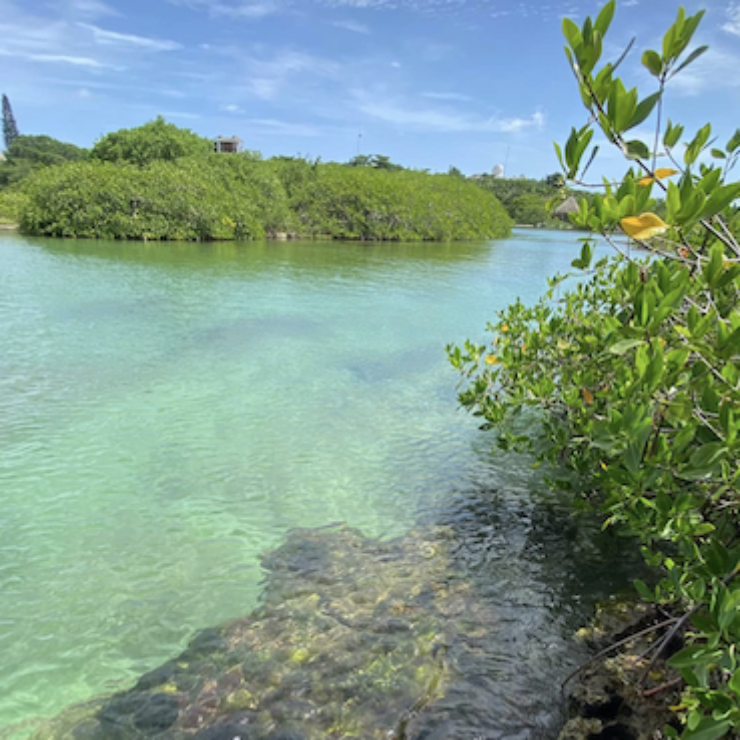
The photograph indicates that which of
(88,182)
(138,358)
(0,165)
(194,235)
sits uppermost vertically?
(0,165)

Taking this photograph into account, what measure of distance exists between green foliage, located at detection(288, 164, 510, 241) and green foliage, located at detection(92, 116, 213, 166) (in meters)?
10.3

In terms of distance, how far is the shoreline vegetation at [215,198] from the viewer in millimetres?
35906

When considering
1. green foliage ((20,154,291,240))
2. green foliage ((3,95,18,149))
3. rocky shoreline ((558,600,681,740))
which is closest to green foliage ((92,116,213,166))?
green foliage ((20,154,291,240))

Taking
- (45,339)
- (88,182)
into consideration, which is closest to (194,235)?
(88,182)

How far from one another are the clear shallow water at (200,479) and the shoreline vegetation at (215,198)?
2538cm

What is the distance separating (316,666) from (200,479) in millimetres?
3096

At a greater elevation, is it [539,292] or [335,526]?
[539,292]

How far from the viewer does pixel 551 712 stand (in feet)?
9.72

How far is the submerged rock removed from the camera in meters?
2.90

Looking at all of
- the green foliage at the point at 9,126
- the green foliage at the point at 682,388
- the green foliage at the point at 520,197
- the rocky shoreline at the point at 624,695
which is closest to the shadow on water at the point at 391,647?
the rocky shoreline at the point at 624,695

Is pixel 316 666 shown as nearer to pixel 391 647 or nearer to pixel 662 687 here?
pixel 391 647

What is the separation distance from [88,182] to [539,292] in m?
31.1

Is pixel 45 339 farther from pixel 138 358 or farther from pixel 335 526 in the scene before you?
pixel 335 526

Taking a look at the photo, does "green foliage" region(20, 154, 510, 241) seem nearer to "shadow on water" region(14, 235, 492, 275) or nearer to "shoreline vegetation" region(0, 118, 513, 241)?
"shoreline vegetation" region(0, 118, 513, 241)
